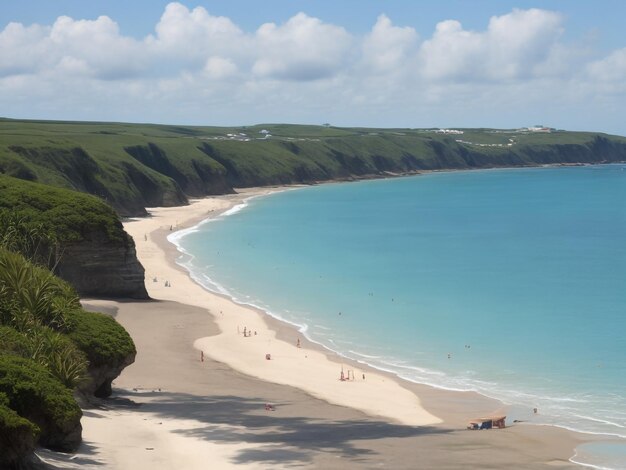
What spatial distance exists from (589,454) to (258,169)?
15843 cm

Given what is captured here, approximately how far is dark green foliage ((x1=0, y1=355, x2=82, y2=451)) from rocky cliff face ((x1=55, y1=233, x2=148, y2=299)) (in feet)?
89.6

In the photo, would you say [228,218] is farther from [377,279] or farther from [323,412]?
[323,412]

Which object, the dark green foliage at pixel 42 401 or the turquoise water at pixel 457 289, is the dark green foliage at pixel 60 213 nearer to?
the turquoise water at pixel 457 289

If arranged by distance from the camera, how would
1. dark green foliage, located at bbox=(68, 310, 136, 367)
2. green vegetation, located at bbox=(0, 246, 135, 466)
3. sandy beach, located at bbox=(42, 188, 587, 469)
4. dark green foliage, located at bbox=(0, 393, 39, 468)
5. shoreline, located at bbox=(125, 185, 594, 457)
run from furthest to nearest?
shoreline, located at bbox=(125, 185, 594, 457) < dark green foliage, located at bbox=(68, 310, 136, 367) < sandy beach, located at bbox=(42, 188, 587, 469) < green vegetation, located at bbox=(0, 246, 135, 466) < dark green foliage, located at bbox=(0, 393, 39, 468)

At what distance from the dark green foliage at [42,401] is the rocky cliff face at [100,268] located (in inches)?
1075

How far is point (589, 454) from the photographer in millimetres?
27094

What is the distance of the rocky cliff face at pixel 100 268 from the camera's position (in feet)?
163

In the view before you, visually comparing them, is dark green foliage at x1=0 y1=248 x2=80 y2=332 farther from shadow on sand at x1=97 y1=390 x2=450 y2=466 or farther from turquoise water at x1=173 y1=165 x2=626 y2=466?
turquoise water at x1=173 y1=165 x2=626 y2=466

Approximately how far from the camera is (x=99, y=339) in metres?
29.6

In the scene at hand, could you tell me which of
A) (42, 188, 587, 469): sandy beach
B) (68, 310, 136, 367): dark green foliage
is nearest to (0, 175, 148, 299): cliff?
(42, 188, 587, 469): sandy beach

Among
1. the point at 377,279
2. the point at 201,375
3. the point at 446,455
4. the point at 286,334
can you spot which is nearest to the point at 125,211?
the point at 377,279

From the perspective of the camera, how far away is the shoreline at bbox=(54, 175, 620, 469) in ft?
83.0

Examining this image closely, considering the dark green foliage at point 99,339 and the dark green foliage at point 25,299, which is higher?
the dark green foliage at point 25,299

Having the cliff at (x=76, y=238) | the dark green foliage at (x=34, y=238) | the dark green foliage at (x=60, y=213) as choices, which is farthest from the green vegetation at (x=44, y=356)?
the dark green foliage at (x=60, y=213)
